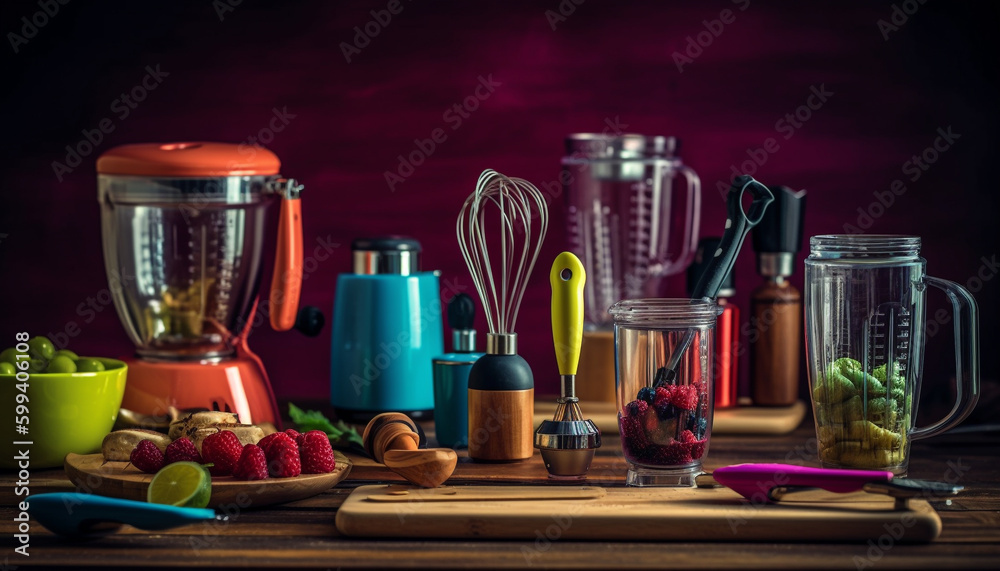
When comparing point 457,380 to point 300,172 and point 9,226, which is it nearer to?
point 300,172

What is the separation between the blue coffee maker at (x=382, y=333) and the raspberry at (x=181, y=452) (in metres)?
0.32

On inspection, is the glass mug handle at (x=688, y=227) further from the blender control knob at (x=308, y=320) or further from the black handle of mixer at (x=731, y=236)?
the blender control knob at (x=308, y=320)

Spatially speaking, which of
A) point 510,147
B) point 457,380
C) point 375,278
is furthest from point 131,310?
point 510,147

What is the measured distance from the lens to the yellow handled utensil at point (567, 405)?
3.05ft

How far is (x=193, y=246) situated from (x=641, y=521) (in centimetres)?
63

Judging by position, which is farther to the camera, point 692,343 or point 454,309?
point 454,309

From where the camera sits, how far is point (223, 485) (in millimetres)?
833

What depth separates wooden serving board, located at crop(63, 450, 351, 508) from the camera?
0.84m

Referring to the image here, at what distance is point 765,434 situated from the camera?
3.84 feet

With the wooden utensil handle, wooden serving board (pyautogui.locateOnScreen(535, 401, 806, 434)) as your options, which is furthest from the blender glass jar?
wooden serving board (pyautogui.locateOnScreen(535, 401, 806, 434))

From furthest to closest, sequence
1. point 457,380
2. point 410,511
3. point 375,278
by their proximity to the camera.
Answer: point 375,278 < point 457,380 < point 410,511

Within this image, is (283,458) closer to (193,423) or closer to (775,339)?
(193,423)

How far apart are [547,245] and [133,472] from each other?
0.65 m

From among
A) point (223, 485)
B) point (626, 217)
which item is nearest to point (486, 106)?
point (626, 217)
